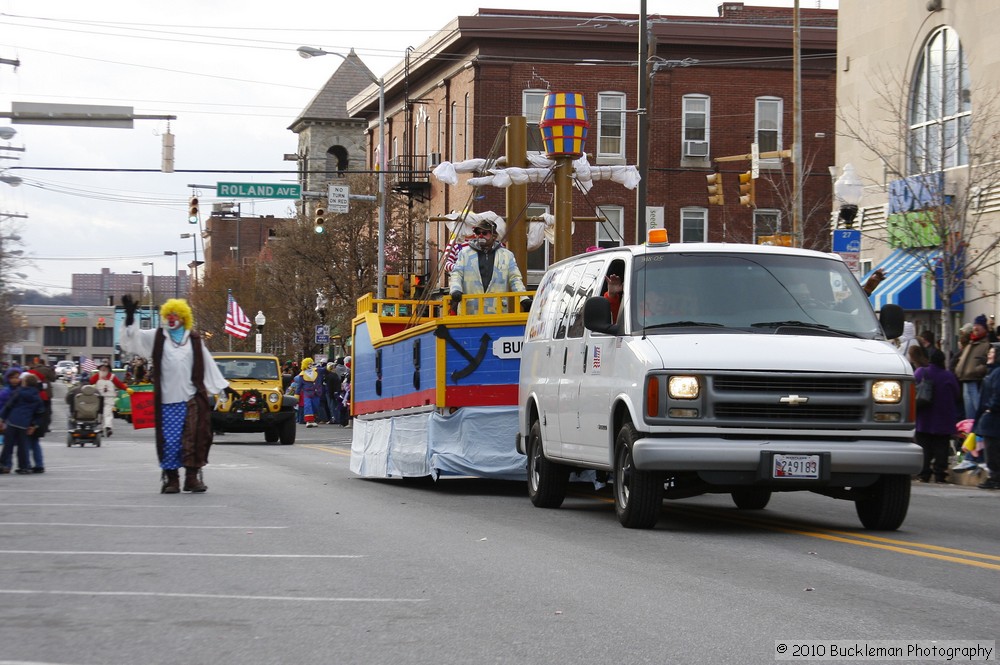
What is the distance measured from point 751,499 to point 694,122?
38021 millimetres

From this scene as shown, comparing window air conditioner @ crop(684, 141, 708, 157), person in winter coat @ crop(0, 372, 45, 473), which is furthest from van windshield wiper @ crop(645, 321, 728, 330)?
window air conditioner @ crop(684, 141, 708, 157)

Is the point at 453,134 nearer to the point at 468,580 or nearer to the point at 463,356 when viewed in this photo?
the point at 463,356

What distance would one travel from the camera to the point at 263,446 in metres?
31.1

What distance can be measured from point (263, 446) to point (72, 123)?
8184 mm

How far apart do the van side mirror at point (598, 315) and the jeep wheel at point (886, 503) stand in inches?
91.9

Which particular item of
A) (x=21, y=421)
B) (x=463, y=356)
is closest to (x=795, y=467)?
(x=463, y=356)

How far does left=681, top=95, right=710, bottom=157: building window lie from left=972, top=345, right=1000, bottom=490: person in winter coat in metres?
34.1

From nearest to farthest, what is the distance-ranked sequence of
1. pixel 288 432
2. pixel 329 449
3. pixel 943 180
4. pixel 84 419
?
pixel 943 180 → pixel 329 449 → pixel 288 432 → pixel 84 419

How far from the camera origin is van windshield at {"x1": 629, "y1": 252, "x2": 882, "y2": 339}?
37.4 feet

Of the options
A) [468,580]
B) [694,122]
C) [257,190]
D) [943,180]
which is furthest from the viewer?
[694,122]

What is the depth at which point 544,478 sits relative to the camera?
44.3 ft

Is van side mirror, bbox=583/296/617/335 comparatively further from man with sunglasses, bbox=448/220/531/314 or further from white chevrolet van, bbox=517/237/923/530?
man with sunglasses, bbox=448/220/531/314

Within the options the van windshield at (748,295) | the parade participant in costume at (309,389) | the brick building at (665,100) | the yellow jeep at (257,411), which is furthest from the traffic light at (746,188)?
the van windshield at (748,295)

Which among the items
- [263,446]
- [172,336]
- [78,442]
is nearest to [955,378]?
[172,336]
